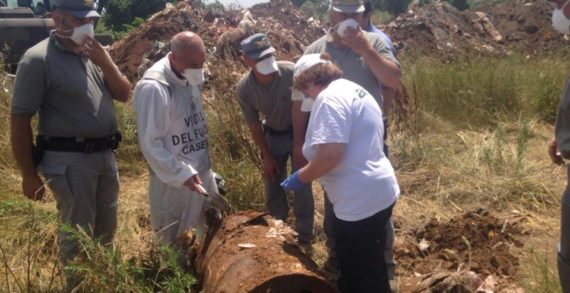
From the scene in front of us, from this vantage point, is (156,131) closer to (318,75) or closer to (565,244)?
(318,75)

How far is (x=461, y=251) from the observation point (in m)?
4.13

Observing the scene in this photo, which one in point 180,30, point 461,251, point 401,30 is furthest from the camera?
point 401,30

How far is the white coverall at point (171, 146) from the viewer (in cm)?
325

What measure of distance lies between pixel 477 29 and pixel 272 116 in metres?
13.4

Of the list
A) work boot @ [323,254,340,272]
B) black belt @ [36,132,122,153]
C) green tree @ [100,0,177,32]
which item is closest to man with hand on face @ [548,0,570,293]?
work boot @ [323,254,340,272]

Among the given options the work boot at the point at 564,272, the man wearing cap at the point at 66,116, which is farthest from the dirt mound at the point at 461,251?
the man wearing cap at the point at 66,116

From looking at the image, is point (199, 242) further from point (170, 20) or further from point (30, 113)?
point (170, 20)

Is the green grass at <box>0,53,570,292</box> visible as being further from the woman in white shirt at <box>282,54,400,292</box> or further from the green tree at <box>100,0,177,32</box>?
the green tree at <box>100,0,177,32</box>

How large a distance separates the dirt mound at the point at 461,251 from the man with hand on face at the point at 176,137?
1.48 meters

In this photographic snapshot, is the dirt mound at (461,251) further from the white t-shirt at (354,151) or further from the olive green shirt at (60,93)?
the olive green shirt at (60,93)

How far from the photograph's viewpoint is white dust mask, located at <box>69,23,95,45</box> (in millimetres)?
3150

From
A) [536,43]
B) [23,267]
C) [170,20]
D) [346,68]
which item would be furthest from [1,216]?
[536,43]

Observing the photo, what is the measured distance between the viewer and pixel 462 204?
5211 mm

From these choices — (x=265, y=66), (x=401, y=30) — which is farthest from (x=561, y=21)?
(x=401, y=30)
